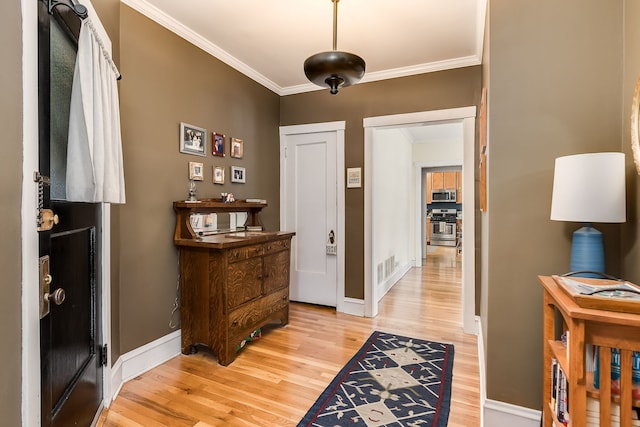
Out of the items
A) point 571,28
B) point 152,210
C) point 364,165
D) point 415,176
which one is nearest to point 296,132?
point 364,165

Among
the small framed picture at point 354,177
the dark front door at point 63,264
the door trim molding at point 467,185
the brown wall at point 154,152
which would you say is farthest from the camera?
the small framed picture at point 354,177

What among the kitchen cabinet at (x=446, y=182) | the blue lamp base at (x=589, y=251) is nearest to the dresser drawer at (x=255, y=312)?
the blue lamp base at (x=589, y=251)

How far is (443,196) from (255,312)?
8417mm

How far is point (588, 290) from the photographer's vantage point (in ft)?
3.79

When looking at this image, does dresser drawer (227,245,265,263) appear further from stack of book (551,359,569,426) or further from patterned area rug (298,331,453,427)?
stack of book (551,359,569,426)

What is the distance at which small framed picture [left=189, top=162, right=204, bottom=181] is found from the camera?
9.22 ft

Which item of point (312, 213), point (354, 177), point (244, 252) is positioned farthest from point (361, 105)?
point (244, 252)

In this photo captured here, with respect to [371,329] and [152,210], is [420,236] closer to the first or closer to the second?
[371,329]

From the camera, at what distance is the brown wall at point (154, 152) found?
7.48 ft

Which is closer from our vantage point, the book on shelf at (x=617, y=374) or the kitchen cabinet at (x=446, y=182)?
the book on shelf at (x=617, y=374)

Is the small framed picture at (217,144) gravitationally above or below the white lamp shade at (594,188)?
above

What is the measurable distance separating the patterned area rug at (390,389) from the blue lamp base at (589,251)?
1162 mm

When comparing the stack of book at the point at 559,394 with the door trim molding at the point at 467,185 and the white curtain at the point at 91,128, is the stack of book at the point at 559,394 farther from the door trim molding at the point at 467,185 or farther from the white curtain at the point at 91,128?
the white curtain at the point at 91,128

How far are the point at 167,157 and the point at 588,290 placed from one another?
2.72 metres
